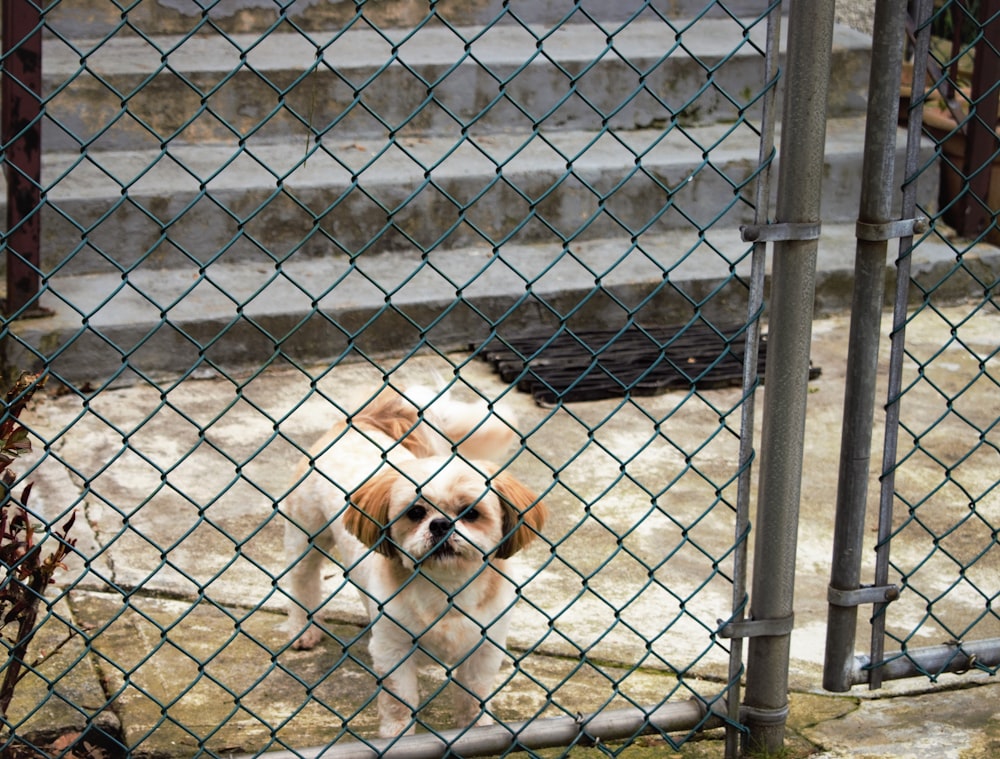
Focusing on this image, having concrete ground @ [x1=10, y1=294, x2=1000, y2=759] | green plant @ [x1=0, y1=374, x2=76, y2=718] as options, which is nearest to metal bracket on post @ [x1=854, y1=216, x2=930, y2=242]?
concrete ground @ [x1=10, y1=294, x2=1000, y2=759]

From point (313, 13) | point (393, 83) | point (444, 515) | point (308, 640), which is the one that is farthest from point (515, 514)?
point (313, 13)

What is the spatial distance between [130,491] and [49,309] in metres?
1.29

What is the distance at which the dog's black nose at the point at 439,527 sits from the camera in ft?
9.81

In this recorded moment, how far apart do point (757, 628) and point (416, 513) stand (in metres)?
0.79

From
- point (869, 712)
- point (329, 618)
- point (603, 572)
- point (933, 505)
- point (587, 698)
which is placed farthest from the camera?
point (933, 505)

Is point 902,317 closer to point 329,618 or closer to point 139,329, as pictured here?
point 329,618

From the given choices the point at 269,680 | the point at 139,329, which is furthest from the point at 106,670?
the point at 139,329

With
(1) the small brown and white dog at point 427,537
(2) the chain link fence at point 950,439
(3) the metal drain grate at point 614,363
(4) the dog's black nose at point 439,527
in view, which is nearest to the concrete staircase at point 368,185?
(3) the metal drain grate at point 614,363

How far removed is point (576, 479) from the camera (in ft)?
16.3

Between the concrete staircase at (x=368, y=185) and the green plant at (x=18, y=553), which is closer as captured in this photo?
the green plant at (x=18, y=553)

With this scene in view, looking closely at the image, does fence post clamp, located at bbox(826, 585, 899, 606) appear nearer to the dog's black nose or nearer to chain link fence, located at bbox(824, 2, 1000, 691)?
chain link fence, located at bbox(824, 2, 1000, 691)

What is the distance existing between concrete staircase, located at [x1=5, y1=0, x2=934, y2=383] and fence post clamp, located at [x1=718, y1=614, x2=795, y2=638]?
10.1 ft

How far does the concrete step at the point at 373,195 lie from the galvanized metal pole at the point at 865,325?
3.11 meters

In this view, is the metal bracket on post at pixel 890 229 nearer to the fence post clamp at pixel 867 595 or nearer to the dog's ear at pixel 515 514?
the fence post clamp at pixel 867 595
